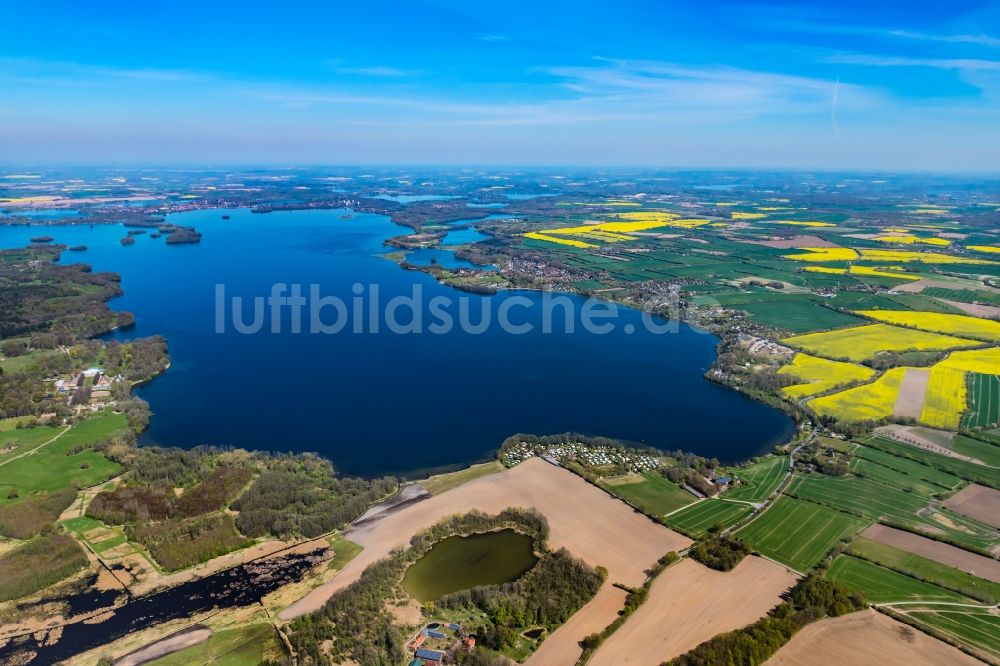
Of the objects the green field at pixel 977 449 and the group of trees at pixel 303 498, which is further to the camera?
the green field at pixel 977 449

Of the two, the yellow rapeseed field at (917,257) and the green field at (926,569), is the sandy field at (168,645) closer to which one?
the green field at (926,569)

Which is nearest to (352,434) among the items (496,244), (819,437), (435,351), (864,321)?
(435,351)

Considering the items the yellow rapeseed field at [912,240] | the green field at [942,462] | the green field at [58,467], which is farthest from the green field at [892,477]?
the yellow rapeseed field at [912,240]

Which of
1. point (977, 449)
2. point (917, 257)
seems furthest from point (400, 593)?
point (917, 257)

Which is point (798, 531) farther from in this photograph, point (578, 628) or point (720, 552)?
point (578, 628)

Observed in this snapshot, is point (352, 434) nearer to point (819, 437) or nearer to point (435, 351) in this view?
point (435, 351)

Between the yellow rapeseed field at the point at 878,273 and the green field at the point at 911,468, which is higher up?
the yellow rapeseed field at the point at 878,273

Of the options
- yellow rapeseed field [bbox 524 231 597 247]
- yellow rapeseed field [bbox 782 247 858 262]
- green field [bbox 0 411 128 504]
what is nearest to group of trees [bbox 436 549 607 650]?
green field [bbox 0 411 128 504]
